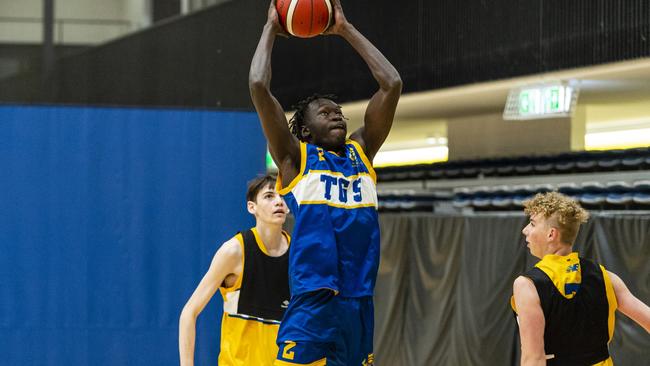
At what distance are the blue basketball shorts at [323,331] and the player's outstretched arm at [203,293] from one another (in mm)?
1272

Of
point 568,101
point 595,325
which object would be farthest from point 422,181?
point 595,325

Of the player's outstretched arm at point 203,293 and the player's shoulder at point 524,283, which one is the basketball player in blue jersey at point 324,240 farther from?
the player's outstretched arm at point 203,293

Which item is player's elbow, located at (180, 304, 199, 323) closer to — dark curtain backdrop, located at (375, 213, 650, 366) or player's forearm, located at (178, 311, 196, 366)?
player's forearm, located at (178, 311, 196, 366)

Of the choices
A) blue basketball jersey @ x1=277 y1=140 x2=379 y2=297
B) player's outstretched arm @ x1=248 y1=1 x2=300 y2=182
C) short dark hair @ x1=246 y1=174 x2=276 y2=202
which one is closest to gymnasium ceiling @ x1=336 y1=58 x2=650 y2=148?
short dark hair @ x1=246 y1=174 x2=276 y2=202

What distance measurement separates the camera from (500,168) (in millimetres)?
12594

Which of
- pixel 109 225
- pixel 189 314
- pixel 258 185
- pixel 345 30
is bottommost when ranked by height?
pixel 189 314

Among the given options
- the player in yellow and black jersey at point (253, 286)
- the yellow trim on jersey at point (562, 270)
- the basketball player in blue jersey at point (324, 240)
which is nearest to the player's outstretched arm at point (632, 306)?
the yellow trim on jersey at point (562, 270)

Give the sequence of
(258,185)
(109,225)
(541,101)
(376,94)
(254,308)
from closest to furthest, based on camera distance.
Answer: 1. (376,94)
2. (254,308)
3. (258,185)
4. (109,225)
5. (541,101)

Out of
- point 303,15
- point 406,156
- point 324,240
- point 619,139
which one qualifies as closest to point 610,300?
point 324,240

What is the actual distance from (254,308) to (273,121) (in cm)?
182

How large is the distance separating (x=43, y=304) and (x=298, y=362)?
505 centimetres

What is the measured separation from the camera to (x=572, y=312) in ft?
14.2

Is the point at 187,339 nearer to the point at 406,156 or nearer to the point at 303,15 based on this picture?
the point at 303,15

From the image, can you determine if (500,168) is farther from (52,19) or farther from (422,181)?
(52,19)
